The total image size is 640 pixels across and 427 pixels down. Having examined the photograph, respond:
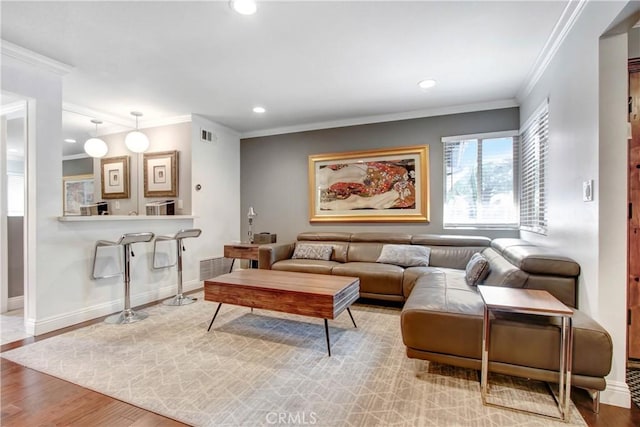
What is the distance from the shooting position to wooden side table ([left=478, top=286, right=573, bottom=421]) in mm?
1583

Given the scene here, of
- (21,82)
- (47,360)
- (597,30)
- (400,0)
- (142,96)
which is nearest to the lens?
(597,30)

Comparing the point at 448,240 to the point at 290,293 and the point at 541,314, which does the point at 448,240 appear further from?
the point at 290,293

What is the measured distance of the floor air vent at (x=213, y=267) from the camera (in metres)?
4.61

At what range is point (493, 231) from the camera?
153 inches

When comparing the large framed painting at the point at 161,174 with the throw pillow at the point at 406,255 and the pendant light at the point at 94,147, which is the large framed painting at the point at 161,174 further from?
the throw pillow at the point at 406,255

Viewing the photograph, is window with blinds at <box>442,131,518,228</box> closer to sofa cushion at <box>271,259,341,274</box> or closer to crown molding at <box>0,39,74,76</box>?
sofa cushion at <box>271,259,341,274</box>

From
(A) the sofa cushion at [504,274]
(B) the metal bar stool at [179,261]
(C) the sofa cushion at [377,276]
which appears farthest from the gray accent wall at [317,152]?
(B) the metal bar stool at [179,261]

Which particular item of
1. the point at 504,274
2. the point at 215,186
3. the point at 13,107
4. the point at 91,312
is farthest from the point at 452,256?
the point at 13,107

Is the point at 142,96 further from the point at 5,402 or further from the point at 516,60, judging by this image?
the point at 516,60

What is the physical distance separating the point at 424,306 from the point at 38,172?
3612 mm

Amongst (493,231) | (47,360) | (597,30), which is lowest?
(47,360)

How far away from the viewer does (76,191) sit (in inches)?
247

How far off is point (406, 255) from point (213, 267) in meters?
3.02

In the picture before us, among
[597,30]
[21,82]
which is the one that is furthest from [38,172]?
[597,30]
